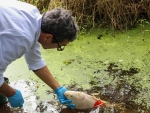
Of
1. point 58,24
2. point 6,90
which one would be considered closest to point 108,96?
point 6,90

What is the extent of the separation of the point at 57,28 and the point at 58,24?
25 mm

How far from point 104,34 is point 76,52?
568 millimetres

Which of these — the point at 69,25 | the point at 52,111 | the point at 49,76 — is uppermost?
the point at 69,25

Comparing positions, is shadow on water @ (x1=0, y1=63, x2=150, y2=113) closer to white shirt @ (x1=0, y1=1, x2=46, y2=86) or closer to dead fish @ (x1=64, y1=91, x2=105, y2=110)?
dead fish @ (x1=64, y1=91, x2=105, y2=110)

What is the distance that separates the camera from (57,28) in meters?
1.85

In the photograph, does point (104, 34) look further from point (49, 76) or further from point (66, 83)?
point (49, 76)

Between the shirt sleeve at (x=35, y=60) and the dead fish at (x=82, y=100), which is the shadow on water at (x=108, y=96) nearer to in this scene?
the dead fish at (x=82, y=100)

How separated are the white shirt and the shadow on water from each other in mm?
733

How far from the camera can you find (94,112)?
245 centimetres

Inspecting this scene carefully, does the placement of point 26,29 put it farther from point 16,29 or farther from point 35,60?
point 35,60

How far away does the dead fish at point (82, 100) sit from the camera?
2.41m

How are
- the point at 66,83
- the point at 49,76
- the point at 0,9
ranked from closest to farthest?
the point at 0,9, the point at 49,76, the point at 66,83

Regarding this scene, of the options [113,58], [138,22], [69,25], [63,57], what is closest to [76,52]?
[63,57]

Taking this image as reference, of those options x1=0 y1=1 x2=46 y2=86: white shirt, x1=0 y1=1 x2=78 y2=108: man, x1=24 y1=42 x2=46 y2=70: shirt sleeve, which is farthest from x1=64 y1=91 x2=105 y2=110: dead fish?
x1=0 y1=1 x2=46 y2=86: white shirt
